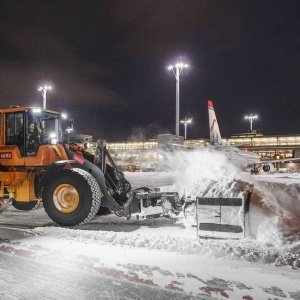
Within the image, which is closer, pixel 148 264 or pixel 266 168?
pixel 148 264

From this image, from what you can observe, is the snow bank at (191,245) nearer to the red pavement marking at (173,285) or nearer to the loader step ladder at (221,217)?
the loader step ladder at (221,217)

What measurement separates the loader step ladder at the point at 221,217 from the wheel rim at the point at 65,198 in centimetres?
291

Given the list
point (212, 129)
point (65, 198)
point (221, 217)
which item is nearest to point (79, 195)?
point (65, 198)

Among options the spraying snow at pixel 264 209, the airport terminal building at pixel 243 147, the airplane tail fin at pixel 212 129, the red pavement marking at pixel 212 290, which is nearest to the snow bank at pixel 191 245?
the spraying snow at pixel 264 209

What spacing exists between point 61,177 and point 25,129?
1.61 meters

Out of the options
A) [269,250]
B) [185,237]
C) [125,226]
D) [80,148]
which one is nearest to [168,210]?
[125,226]

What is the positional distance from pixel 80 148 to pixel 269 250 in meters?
5.24

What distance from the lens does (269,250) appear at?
251 inches

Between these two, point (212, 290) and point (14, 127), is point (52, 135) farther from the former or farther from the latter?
point (212, 290)

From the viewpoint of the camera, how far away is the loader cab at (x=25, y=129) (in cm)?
945

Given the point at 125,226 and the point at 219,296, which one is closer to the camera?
the point at 219,296

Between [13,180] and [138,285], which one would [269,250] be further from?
[13,180]

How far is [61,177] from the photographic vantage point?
882cm

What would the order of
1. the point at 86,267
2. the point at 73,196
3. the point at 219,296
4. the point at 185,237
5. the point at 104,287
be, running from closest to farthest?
the point at 219,296
the point at 104,287
the point at 86,267
the point at 185,237
the point at 73,196
